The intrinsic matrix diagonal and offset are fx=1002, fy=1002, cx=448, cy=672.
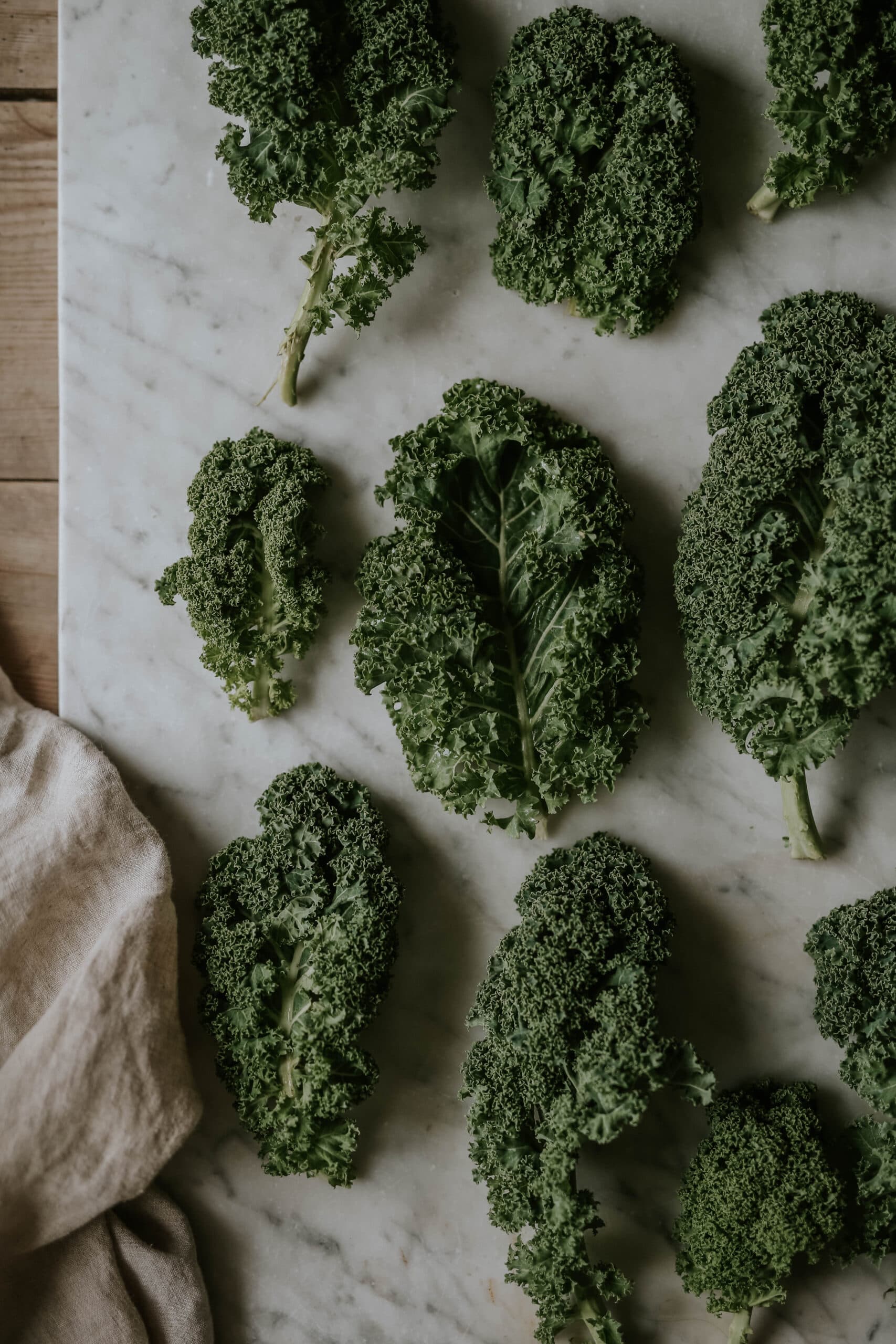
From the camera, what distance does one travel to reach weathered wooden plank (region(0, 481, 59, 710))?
291 centimetres

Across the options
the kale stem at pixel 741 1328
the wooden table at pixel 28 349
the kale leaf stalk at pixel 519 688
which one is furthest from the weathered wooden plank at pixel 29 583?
the kale stem at pixel 741 1328

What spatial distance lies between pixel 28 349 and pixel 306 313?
897 millimetres

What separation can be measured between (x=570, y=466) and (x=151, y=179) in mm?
1437

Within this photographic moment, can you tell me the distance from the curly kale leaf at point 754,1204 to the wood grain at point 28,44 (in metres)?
3.37

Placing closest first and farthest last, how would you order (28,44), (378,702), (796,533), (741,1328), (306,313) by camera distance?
(796,533) → (741,1328) → (306,313) → (378,702) → (28,44)

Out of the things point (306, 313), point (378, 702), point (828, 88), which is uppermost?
point (828, 88)

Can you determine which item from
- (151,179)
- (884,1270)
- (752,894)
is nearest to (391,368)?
(151,179)

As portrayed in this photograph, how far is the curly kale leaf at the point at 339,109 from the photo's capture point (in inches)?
94.0

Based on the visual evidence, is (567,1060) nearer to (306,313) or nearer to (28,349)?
(306,313)

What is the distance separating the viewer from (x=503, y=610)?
2.55m

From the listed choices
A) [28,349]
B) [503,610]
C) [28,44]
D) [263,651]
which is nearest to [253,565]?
[263,651]

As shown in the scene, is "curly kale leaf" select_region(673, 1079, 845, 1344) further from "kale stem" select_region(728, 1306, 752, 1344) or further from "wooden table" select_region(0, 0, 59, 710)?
"wooden table" select_region(0, 0, 59, 710)

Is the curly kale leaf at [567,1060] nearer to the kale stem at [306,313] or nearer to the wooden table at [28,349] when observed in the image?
the kale stem at [306,313]

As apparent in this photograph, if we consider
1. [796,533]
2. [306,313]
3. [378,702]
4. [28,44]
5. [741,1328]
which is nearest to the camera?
[796,533]
